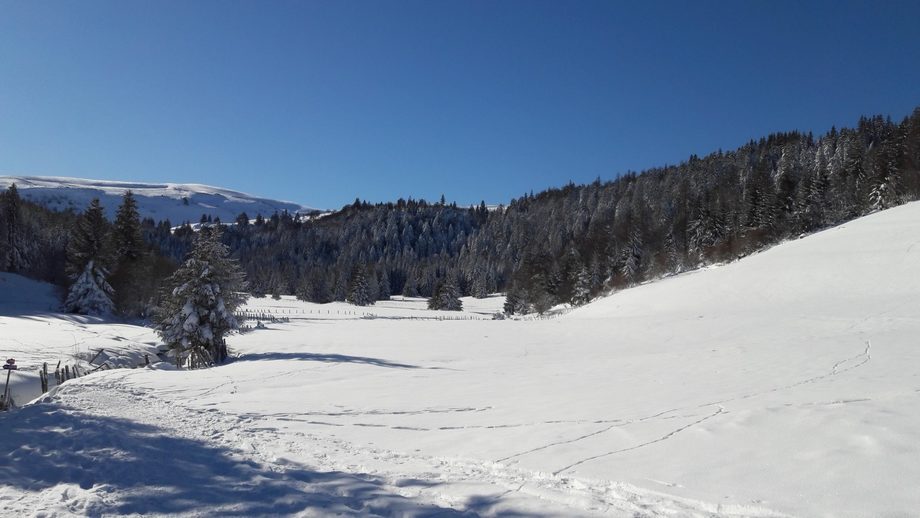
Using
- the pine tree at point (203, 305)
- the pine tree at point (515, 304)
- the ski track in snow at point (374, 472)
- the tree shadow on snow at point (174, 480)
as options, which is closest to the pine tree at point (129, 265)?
the pine tree at point (203, 305)

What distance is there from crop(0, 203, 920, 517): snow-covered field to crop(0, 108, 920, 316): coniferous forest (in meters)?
39.3

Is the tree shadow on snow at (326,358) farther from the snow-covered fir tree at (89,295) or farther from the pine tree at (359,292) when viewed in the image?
the pine tree at (359,292)

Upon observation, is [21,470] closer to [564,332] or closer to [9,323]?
[564,332]

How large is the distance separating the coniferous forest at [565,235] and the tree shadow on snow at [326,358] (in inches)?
1170

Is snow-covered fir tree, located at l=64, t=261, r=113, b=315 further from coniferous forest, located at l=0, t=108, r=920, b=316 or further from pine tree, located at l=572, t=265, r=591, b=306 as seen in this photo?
pine tree, located at l=572, t=265, r=591, b=306

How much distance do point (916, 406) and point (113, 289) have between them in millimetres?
52820

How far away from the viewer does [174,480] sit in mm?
5824

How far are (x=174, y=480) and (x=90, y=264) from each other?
148 ft

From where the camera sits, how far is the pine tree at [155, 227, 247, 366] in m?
21.3

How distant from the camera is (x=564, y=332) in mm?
29500

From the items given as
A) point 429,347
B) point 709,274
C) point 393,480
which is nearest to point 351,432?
point 393,480

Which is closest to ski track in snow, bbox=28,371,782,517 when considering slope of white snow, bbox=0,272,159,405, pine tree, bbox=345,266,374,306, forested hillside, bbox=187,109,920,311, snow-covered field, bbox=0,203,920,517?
snow-covered field, bbox=0,203,920,517

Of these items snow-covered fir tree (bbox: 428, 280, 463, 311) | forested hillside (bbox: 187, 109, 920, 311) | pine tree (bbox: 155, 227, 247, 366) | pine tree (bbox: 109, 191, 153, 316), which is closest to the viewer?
pine tree (bbox: 155, 227, 247, 366)

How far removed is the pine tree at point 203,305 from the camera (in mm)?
21312
